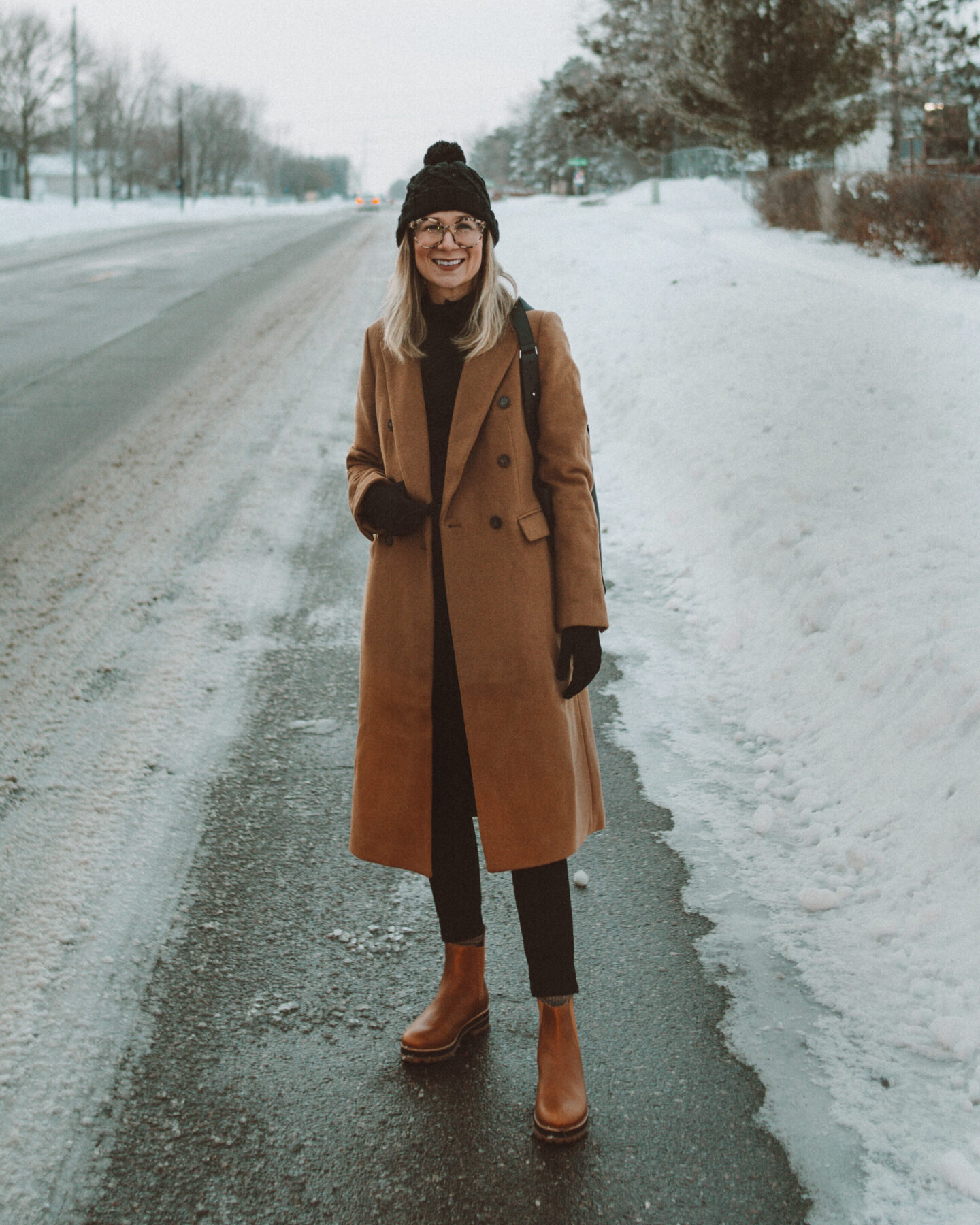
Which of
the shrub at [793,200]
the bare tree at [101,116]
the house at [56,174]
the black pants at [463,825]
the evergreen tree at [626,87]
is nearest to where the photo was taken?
the black pants at [463,825]

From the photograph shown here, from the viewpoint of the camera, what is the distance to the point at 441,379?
93.0 inches

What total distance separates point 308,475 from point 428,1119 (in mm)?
5817

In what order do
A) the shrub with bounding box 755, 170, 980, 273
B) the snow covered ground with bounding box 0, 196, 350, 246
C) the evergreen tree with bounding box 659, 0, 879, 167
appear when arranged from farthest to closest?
the snow covered ground with bounding box 0, 196, 350, 246, the evergreen tree with bounding box 659, 0, 879, 167, the shrub with bounding box 755, 170, 980, 273

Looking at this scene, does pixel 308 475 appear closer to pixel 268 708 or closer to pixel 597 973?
pixel 268 708

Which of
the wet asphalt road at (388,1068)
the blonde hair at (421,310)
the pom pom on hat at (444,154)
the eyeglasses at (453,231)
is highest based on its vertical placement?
the pom pom on hat at (444,154)

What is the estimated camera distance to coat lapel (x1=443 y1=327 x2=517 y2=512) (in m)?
2.28

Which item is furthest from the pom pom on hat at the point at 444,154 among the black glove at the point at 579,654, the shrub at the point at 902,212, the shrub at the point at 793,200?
the shrub at the point at 793,200

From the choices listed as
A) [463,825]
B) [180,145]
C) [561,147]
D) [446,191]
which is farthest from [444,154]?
[180,145]

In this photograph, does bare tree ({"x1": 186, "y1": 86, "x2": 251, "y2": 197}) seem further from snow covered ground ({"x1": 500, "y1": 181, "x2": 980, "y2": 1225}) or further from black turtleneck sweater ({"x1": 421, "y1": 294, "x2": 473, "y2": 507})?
black turtleneck sweater ({"x1": 421, "y1": 294, "x2": 473, "y2": 507})

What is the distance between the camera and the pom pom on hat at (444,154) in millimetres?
2406

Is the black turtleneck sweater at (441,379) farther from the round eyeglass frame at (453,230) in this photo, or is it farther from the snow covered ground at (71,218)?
the snow covered ground at (71,218)

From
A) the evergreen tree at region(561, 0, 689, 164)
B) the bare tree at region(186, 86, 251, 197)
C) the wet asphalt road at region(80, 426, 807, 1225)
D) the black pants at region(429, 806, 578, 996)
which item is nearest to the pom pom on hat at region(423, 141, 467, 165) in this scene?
the black pants at region(429, 806, 578, 996)

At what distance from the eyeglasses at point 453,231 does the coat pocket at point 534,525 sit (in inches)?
23.3

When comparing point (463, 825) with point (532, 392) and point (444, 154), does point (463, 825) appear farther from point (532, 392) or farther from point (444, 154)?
point (444, 154)
